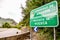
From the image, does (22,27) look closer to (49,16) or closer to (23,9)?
(23,9)

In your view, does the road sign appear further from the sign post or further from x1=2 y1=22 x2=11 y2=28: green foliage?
x1=2 y1=22 x2=11 y2=28: green foliage

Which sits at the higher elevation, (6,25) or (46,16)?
(46,16)

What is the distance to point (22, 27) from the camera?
7016 mm

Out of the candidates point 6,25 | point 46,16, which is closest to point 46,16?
point 46,16

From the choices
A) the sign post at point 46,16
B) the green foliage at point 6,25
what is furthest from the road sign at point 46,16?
the green foliage at point 6,25

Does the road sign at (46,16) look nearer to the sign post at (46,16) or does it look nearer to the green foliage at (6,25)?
the sign post at (46,16)

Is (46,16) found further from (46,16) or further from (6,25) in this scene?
(6,25)

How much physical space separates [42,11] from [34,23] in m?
0.53

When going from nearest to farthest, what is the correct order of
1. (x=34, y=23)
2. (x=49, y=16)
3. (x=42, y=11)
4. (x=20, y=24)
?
(x=49, y=16) → (x=42, y=11) → (x=34, y=23) → (x=20, y=24)

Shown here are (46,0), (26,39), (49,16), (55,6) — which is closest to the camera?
(55,6)

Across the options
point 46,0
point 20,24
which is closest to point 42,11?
point 46,0

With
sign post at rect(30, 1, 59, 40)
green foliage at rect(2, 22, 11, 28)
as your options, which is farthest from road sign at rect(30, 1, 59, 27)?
green foliage at rect(2, 22, 11, 28)

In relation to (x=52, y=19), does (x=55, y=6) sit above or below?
above

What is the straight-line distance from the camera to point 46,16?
3229 millimetres
